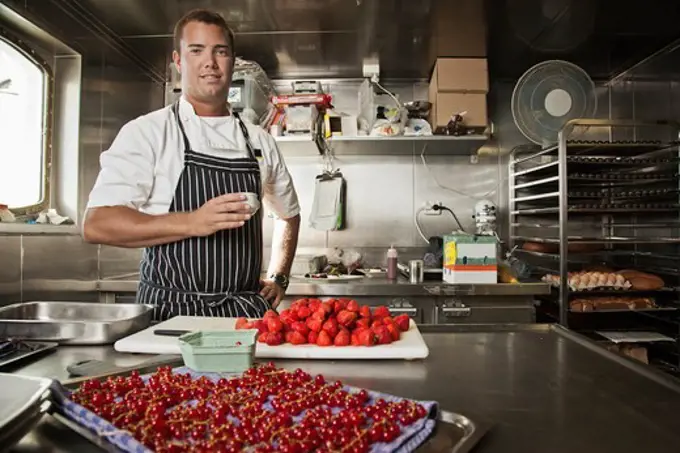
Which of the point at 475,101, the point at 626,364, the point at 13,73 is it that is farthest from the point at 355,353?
the point at 475,101

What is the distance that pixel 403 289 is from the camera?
2600 mm

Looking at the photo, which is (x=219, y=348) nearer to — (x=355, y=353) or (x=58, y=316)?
(x=355, y=353)

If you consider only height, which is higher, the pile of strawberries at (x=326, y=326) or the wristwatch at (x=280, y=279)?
the wristwatch at (x=280, y=279)

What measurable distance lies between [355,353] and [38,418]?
613 mm

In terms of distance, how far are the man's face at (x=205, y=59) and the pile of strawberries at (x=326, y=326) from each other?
2.80ft

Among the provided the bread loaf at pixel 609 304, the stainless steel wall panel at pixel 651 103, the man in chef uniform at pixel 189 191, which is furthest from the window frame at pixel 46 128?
the stainless steel wall panel at pixel 651 103

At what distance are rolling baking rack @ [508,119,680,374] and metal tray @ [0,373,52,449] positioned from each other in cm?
253

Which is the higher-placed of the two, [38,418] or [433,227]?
[433,227]

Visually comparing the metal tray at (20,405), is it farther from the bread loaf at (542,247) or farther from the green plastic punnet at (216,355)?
the bread loaf at (542,247)

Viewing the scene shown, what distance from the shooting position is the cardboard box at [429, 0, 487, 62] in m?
2.49

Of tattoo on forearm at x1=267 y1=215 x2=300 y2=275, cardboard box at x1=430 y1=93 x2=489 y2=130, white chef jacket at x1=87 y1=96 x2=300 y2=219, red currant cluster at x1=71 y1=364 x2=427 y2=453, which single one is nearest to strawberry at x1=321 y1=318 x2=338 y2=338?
red currant cluster at x1=71 y1=364 x2=427 y2=453

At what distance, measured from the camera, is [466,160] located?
11.4 feet

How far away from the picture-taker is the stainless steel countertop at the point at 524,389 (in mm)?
676

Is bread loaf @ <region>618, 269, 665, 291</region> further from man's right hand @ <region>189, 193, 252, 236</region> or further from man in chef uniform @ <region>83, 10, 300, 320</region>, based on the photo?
man's right hand @ <region>189, 193, 252, 236</region>
